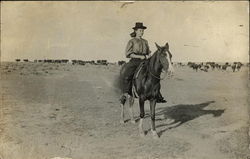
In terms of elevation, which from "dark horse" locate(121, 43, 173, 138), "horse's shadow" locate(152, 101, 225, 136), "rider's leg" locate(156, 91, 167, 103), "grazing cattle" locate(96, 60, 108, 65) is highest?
"grazing cattle" locate(96, 60, 108, 65)

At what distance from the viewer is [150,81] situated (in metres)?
4.12

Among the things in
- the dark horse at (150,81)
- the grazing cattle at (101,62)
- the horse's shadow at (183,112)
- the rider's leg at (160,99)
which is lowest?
the horse's shadow at (183,112)

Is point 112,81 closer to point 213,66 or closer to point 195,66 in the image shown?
point 195,66

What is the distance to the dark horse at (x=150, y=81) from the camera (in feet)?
13.2

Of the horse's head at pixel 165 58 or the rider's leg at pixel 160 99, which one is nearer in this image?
the horse's head at pixel 165 58

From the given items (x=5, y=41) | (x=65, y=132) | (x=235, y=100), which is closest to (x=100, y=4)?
(x=5, y=41)

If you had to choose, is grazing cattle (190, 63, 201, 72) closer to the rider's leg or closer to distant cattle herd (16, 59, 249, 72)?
distant cattle herd (16, 59, 249, 72)

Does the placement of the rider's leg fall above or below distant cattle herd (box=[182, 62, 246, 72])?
below

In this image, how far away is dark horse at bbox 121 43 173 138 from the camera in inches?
158

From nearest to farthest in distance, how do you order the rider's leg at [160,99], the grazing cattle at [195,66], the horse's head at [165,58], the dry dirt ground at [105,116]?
the horse's head at [165,58] → the dry dirt ground at [105,116] → the rider's leg at [160,99] → the grazing cattle at [195,66]

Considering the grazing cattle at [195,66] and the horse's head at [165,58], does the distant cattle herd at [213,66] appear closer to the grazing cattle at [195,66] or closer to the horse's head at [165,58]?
the grazing cattle at [195,66]

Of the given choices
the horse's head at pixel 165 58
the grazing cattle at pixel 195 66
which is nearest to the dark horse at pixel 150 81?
the horse's head at pixel 165 58

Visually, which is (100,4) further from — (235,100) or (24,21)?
(235,100)

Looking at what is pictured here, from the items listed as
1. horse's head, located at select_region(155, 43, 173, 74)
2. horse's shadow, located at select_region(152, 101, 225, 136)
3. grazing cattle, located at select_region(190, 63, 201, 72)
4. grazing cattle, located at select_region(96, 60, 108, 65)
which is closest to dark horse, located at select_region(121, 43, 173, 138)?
horse's head, located at select_region(155, 43, 173, 74)
